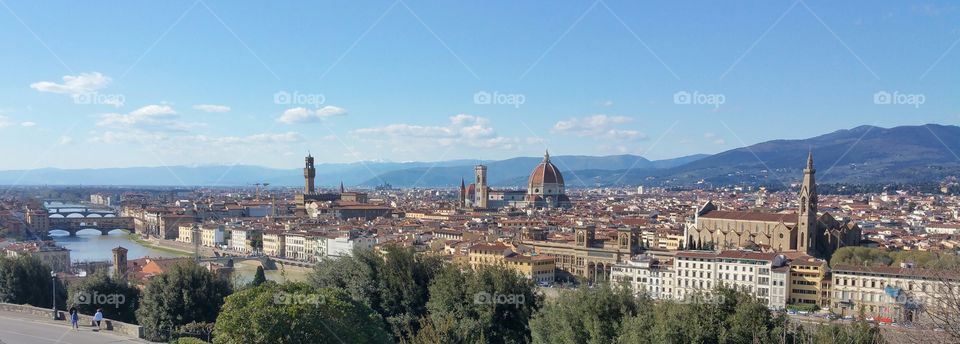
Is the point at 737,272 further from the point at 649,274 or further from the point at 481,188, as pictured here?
the point at 481,188

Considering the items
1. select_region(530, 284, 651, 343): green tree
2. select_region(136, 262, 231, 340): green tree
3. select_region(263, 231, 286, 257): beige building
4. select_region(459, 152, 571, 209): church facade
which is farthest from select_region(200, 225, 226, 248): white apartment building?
select_region(530, 284, 651, 343): green tree

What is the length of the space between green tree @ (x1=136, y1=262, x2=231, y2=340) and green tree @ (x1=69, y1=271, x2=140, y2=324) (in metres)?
1.19

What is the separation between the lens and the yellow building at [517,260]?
26.0 m

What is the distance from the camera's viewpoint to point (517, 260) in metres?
26.2

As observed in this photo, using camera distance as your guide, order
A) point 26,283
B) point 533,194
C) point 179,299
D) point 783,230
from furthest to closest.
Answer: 1. point 533,194
2. point 783,230
3. point 26,283
4. point 179,299

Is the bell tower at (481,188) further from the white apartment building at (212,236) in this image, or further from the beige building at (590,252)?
the beige building at (590,252)

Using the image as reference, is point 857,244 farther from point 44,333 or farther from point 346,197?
point 346,197

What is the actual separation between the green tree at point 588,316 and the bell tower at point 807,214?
16.4 metres

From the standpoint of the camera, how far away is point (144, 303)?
12469 millimetres

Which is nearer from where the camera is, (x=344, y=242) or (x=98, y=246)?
(x=344, y=242)

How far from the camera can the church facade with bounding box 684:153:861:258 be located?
26312mm

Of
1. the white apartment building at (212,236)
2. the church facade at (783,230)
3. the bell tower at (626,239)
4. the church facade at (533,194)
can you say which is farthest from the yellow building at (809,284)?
the church facade at (533,194)

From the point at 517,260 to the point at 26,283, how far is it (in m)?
14.9

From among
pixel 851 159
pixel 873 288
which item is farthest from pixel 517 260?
pixel 851 159
